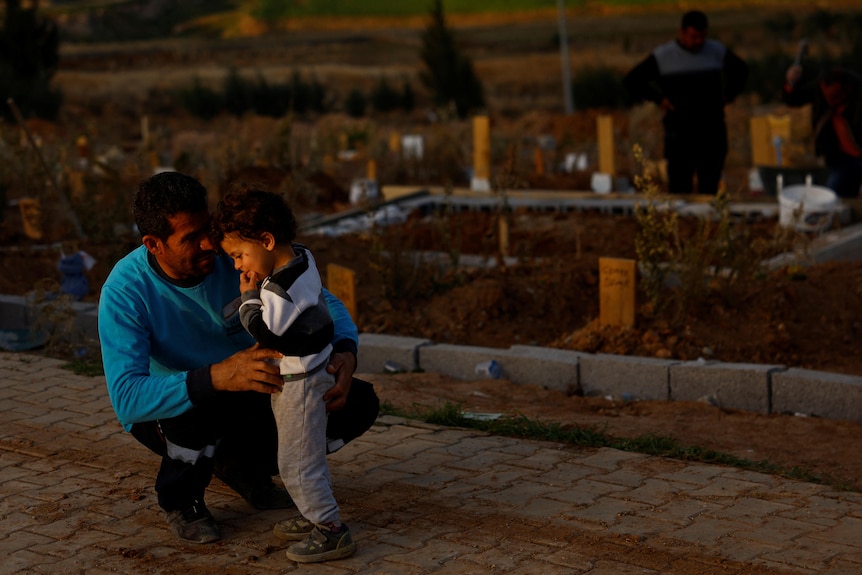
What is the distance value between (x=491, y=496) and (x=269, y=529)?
33.8 inches

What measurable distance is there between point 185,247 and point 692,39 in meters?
7.40

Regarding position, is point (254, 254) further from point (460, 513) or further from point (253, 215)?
point (460, 513)

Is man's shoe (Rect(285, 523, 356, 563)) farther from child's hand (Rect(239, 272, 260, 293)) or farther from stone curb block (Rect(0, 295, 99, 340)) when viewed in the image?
stone curb block (Rect(0, 295, 99, 340))

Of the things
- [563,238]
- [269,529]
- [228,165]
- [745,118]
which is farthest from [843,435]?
[745,118]

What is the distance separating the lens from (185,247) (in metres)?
4.41

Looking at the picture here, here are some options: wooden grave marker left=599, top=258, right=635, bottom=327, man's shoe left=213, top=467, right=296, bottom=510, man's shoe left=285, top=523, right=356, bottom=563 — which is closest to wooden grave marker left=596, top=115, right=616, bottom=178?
wooden grave marker left=599, top=258, right=635, bottom=327

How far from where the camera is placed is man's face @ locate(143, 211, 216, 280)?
4371mm

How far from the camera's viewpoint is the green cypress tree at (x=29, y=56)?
113 ft

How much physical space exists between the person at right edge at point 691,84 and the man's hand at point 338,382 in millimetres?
7133

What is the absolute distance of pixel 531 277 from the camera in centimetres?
866

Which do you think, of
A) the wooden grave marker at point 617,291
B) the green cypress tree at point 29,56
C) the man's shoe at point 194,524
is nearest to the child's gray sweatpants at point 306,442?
the man's shoe at point 194,524

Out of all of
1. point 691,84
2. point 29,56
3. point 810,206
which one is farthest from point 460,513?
point 29,56

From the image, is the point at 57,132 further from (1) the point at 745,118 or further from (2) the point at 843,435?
(2) the point at 843,435

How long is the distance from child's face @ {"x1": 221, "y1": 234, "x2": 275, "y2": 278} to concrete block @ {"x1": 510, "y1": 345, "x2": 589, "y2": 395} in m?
3.17
